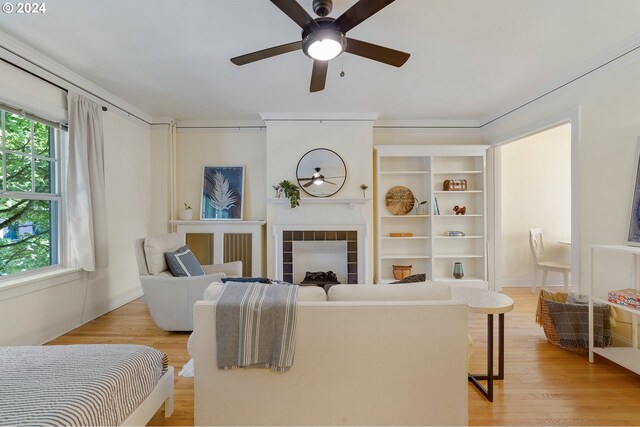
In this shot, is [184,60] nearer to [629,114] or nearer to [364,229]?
[364,229]

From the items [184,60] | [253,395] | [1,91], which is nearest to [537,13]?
[184,60]

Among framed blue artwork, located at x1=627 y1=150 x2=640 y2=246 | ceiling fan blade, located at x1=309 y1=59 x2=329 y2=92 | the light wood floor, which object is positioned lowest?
the light wood floor

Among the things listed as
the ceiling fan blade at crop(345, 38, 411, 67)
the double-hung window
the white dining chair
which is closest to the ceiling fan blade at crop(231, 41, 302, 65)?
the ceiling fan blade at crop(345, 38, 411, 67)

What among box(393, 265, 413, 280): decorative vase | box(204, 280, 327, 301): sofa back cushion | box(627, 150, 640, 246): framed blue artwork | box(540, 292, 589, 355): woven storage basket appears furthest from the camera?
box(393, 265, 413, 280): decorative vase

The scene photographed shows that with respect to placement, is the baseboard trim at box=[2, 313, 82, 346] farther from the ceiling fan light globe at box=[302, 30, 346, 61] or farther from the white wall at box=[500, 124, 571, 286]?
the white wall at box=[500, 124, 571, 286]

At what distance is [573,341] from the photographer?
2531 millimetres

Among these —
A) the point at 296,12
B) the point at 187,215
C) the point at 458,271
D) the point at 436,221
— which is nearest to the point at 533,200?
the point at 436,221

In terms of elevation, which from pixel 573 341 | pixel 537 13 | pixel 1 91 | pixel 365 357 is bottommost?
pixel 573 341

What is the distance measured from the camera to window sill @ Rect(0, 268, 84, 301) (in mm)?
2346

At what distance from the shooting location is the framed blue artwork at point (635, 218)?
232cm

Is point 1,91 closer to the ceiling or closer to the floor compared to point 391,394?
closer to the ceiling

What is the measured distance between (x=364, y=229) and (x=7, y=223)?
3612mm

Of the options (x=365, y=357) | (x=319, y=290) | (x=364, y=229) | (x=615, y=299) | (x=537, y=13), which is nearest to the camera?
(x=365, y=357)

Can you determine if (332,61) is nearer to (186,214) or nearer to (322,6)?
(322,6)
